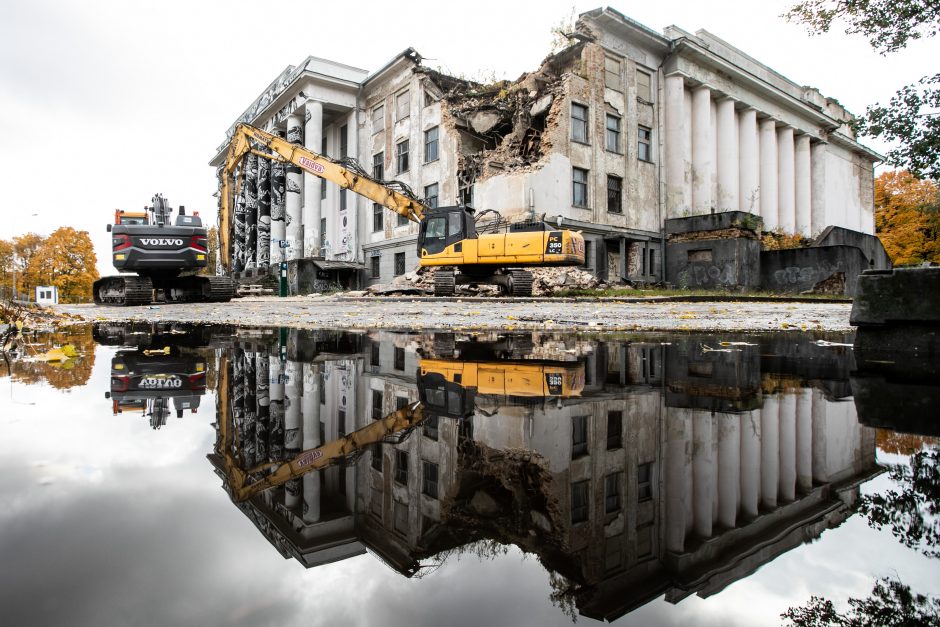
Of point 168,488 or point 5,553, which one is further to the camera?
point 168,488

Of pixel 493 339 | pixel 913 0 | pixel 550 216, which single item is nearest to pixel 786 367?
pixel 493 339

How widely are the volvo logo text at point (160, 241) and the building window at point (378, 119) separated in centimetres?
1940

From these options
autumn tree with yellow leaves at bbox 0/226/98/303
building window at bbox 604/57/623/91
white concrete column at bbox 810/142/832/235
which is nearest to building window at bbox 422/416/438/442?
building window at bbox 604/57/623/91

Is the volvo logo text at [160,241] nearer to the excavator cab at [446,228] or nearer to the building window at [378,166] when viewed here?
the excavator cab at [446,228]

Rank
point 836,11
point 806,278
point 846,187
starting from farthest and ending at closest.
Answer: point 846,187 < point 806,278 < point 836,11

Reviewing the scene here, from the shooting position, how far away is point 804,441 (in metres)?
1.82

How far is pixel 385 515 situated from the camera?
125 centimetres

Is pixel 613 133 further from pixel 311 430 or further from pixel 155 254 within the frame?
pixel 311 430

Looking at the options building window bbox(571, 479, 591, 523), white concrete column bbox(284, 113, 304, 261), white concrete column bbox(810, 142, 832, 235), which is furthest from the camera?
white concrete column bbox(810, 142, 832, 235)

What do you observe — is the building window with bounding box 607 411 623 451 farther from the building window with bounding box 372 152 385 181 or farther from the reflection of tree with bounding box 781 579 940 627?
the building window with bounding box 372 152 385 181

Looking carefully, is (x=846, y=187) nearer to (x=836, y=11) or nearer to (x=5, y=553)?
(x=836, y=11)

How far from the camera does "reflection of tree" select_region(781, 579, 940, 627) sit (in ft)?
2.68

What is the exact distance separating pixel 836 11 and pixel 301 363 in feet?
54.7

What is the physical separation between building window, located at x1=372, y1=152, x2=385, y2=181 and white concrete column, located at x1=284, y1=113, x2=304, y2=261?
6.30 m
